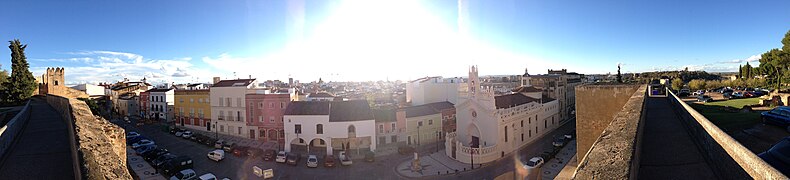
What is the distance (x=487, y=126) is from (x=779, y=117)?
14.3 meters

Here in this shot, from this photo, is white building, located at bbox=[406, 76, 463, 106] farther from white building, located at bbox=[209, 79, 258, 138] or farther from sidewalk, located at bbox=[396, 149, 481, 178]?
white building, located at bbox=[209, 79, 258, 138]

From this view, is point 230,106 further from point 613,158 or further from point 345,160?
point 613,158

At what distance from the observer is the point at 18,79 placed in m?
28.5

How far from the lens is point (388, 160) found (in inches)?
931

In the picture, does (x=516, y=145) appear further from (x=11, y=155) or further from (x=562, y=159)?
(x=11, y=155)

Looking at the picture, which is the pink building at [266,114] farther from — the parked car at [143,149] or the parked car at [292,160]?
the parked car at [143,149]

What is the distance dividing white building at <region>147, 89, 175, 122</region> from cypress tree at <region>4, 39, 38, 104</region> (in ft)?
36.9

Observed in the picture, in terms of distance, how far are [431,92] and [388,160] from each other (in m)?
14.6

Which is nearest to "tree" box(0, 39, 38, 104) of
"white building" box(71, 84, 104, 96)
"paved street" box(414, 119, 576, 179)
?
"white building" box(71, 84, 104, 96)

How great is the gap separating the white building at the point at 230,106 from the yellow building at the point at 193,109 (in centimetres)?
149

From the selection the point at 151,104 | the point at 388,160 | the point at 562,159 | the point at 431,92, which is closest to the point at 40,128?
the point at 388,160

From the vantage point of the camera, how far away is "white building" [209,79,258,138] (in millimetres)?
30953

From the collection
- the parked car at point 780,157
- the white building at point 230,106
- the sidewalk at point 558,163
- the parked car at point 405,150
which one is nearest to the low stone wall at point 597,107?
the parked car at point 780,157

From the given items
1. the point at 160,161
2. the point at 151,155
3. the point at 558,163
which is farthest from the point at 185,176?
the point at 558,163
